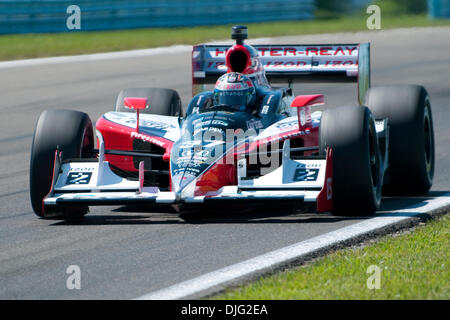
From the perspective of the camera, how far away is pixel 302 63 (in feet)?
34.1

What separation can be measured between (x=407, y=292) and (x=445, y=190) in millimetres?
3820

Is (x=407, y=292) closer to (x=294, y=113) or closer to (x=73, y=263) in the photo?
(x=73, y=263)

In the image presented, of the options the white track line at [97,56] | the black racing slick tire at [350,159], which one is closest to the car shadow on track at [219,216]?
the black racing slick tire at [350,159]

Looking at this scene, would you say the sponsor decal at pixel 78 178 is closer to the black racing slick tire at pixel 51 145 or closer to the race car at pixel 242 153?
the race car at pixel 242 153

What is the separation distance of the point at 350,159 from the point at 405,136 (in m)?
1.24

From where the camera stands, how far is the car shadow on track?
7906mm

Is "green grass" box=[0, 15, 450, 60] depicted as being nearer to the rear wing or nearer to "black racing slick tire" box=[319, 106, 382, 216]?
the rear wing

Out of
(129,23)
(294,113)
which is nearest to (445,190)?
(294,113)

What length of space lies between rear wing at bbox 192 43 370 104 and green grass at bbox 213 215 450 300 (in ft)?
11.1

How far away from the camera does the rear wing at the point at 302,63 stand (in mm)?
10125

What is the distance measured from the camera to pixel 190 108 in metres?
9.09

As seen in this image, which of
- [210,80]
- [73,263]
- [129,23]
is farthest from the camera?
[129,23]

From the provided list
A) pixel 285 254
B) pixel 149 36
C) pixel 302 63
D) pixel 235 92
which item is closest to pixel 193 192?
pixel 285 254
